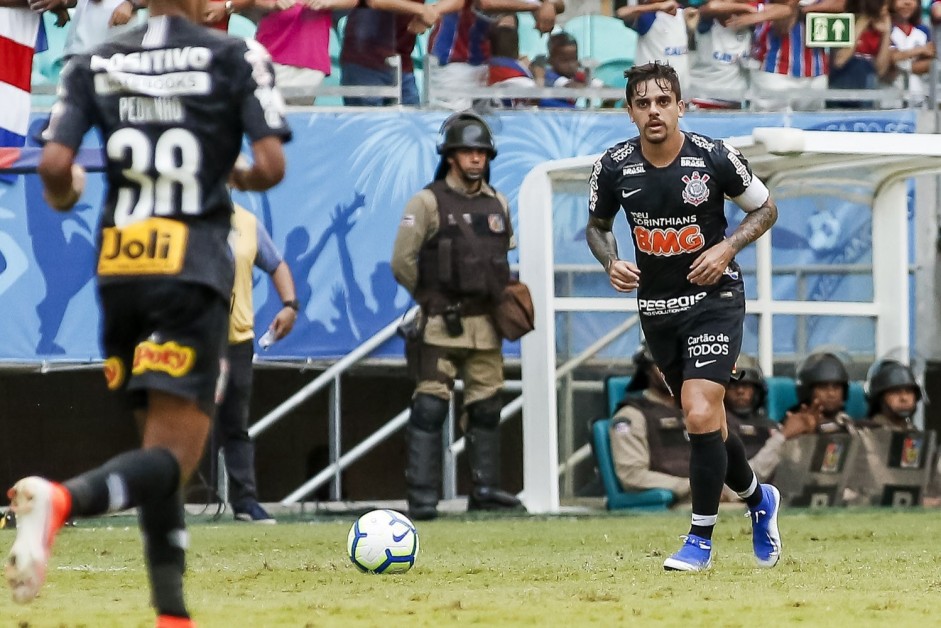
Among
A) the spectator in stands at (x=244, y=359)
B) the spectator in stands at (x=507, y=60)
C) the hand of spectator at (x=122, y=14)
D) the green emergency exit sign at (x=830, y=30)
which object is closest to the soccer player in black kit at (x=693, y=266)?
the spectator in stands at (x=244, y=359)

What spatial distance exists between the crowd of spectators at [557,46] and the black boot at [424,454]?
2.57 metres

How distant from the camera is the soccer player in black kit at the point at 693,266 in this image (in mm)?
8125

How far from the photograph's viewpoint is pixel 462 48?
14000 mm

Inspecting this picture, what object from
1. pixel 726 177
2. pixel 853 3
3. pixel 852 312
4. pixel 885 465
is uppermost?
pixel 853 3

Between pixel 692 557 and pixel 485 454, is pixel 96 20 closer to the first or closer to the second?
pixel 485 454

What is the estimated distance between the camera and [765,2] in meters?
14.9

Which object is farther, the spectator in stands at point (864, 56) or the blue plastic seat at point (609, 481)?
the spectator in stands at point (864, 56)

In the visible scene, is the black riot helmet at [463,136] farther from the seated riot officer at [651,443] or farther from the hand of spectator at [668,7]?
the hand of spectator at [668,7]

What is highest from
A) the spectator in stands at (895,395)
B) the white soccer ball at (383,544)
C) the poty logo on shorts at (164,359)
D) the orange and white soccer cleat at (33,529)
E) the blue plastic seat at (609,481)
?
the poty logo on shorts at (164,359)

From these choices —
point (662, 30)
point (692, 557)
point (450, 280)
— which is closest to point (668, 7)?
point (662, 30)

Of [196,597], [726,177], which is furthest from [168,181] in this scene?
[726,177]

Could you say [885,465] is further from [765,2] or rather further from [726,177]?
[726,177]

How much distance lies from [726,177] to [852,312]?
6.49 m

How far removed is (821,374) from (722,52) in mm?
2694
